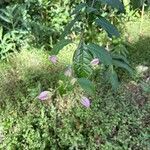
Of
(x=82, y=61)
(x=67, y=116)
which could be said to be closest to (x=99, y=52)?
(x=82, y=61)

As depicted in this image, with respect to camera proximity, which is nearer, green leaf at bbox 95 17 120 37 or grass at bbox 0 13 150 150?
green leaf at bbox 95 17 120 37

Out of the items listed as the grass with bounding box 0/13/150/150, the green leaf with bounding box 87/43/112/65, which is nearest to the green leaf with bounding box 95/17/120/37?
the green leaf with bounding box 87/43/112/65

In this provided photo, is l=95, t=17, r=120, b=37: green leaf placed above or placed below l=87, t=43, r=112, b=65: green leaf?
above

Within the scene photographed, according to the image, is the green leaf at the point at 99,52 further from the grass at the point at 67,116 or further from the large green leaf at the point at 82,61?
the grass at the point at 67,116

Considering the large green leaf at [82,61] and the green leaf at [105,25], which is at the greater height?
the green leaf at [105,25]

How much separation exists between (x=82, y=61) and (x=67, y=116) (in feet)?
5.68

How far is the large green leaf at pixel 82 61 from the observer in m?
0.67

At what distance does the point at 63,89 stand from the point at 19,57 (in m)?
2.11

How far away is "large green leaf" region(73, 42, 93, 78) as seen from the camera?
67 centimetres

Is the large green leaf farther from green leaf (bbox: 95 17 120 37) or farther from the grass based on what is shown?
the grass

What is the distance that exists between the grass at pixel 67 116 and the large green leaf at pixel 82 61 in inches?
55.7

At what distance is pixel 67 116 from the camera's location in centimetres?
238

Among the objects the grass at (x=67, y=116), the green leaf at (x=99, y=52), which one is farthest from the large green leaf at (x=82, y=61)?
the grass at (x=67, y=116)

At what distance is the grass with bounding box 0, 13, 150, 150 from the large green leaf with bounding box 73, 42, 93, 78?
1.42 meters
